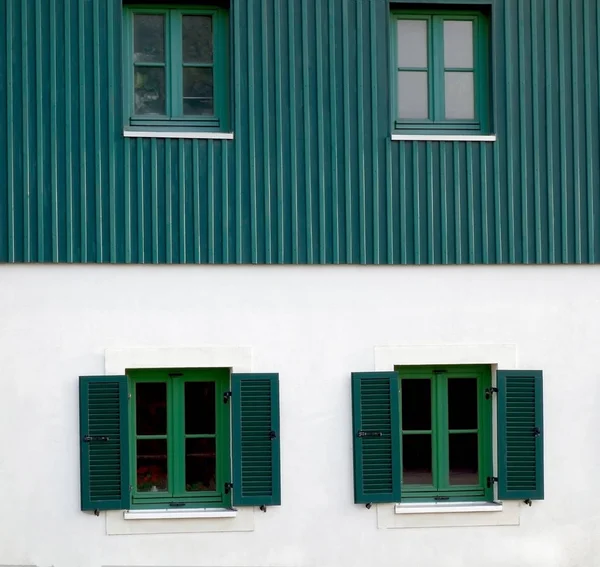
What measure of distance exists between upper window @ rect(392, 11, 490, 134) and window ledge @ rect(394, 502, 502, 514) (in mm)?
3367

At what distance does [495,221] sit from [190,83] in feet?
9.84

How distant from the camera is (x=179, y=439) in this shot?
415 inches

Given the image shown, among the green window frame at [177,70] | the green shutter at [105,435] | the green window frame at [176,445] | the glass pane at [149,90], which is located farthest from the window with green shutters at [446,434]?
the glass pane at [149,90]

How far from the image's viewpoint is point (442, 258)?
419 inches

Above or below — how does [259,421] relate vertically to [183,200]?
below

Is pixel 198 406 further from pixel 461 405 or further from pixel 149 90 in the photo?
pixel 149 90

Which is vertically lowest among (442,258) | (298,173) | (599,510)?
(599,510)

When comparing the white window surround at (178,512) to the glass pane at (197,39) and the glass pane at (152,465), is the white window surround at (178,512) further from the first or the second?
the glass pane at (197,39)

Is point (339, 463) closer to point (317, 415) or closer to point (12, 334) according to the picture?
point (317, 415)

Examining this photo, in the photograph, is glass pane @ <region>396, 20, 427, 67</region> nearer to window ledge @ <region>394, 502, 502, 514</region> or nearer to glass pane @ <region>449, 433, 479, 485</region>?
glass pane @ <region>449, 433, 479, 485</region>

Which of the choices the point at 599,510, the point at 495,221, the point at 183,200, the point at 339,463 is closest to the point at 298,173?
the point at 183,200

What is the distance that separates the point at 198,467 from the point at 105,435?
0.91m

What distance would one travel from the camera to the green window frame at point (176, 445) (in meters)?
10.5

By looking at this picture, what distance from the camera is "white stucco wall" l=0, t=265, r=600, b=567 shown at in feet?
33.7
